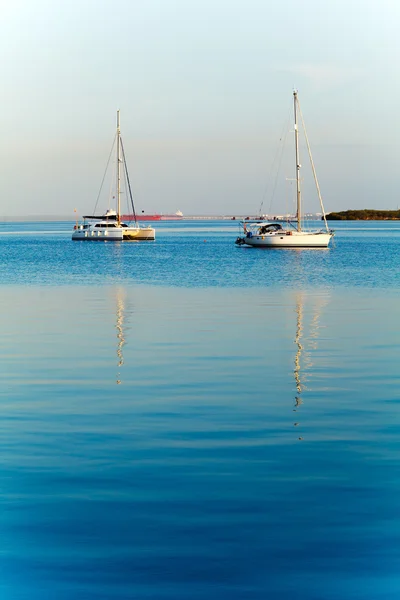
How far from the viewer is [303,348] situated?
23453 mm

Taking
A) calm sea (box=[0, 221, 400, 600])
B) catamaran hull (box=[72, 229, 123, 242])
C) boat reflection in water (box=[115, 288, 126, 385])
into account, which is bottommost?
boat reflection in water (box=[115, 288, 126, 385])

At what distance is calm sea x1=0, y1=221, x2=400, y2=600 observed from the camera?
8.45 metres

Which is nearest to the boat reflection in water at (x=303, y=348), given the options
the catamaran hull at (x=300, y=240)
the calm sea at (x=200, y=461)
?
the calm sea at (x=200, y=461)

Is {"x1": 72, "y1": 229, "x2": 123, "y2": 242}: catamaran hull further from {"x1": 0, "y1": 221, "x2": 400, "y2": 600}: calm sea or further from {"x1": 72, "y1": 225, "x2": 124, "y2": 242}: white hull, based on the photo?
{"x1": 0, "y1": 221, "x2": 400, "y2": 600}: calm sea

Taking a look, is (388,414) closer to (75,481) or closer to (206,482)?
(206,482)

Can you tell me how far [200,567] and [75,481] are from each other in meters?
3.07

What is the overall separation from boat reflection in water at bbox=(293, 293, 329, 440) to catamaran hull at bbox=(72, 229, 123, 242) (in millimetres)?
90236

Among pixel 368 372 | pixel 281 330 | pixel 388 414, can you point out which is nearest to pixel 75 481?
pixel 388 414

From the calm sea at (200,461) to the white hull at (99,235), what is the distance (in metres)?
97.0

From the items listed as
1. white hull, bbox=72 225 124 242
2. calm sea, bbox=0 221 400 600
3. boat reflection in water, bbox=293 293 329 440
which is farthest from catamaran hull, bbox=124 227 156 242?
calm sea, bbox=0 221 400 600

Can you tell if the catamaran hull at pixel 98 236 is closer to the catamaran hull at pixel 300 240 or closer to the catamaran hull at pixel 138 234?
the catamaran hull at pixel 138 234

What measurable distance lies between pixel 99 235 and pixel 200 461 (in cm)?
11758

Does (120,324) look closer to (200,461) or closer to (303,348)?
(303,348)

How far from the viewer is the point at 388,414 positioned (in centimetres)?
1521
